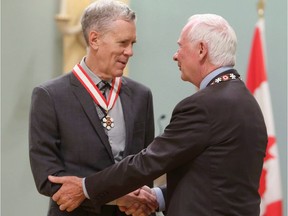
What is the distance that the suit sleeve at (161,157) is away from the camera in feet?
6.78

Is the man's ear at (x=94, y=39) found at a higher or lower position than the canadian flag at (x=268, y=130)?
higher

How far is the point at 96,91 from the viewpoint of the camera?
2.43 meters

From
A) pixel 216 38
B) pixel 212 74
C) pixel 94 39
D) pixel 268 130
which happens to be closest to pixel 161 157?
pixel 212 74

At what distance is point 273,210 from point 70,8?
179cm

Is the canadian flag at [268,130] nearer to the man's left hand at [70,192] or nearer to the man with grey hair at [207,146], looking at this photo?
the man with grey hair at [207,146]

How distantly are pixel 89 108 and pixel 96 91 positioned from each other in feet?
0.26

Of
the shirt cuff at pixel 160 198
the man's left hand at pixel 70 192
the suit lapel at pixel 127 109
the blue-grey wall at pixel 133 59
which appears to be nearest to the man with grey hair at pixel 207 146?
the man's left hand at pixel 70 192

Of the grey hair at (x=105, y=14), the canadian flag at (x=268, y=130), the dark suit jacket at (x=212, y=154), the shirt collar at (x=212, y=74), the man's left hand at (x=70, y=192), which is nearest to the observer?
the dark suit jacket at (x=212, y=154)

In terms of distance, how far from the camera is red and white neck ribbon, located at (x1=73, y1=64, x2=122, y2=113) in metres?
2.42

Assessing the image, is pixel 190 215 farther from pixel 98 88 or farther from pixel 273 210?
pixel 273 210

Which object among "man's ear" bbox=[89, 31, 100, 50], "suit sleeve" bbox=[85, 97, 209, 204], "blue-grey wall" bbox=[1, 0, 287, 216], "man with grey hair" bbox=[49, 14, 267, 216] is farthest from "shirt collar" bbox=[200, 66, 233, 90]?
"blue-grey wall" bbox=[1, 0, 287, 216]

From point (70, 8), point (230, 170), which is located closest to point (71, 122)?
point (230, 170)

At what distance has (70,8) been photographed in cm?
389

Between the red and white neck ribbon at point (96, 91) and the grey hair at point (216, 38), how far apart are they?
0.47 meters
